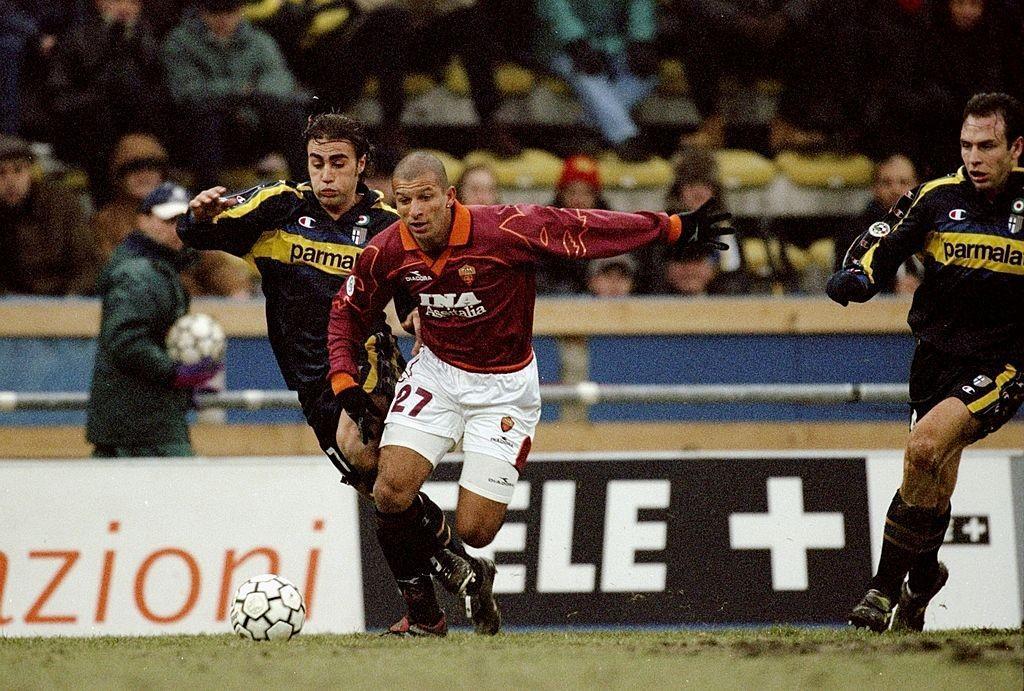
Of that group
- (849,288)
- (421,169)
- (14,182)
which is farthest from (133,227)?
(849,288)

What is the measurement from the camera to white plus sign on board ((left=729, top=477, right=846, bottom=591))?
8.55m

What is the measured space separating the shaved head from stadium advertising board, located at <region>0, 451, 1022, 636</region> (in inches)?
96.0

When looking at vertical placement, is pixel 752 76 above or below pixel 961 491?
above

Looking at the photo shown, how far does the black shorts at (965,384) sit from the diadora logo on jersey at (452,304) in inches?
80.0

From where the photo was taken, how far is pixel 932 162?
11930 millimetres

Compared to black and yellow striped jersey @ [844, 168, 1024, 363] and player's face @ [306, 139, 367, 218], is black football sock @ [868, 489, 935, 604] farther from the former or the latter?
player's face @ [306, 139, 367, 218]

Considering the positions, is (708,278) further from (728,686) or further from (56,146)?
(728,686)

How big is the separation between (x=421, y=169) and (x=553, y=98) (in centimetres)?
612

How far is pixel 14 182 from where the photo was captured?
401 inches

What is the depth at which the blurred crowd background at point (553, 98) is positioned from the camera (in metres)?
11.2

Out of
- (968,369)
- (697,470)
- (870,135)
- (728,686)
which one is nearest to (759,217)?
(870,135)

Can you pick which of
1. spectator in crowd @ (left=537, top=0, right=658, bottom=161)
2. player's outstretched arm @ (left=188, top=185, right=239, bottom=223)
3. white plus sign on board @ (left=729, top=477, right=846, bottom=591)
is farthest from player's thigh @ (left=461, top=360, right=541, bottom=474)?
spectator in crowd @ (left=537, top=0, right=658, bottom=161)

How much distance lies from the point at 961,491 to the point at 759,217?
3855mm

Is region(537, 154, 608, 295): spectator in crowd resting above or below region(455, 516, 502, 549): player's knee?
above
